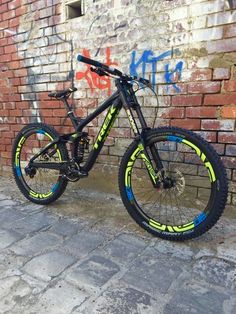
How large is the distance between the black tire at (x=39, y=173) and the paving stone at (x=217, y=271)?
1.47 meters

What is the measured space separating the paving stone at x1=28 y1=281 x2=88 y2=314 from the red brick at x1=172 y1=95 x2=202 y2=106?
1.70 meters

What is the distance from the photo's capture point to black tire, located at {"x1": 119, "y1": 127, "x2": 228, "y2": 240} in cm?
191

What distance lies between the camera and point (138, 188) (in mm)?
2941

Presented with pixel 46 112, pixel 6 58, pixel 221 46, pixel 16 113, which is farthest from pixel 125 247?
pixel 6 58

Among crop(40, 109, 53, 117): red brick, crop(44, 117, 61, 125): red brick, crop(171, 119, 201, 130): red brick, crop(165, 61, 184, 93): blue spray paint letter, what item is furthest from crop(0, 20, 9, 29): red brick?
crop(171, 119, 201, 130): red brick

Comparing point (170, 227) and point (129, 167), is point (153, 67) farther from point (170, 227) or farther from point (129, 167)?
point (170, 227)

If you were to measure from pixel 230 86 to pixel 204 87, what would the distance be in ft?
0.68

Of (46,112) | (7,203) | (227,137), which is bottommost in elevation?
(7,203)

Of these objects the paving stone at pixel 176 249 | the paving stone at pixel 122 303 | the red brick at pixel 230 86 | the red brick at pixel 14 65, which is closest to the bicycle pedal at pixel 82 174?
the paving stone at pixel 176 249

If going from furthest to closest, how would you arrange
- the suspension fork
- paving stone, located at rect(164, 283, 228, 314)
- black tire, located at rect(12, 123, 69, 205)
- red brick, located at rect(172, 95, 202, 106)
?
1. black tire, located at rect(12, 123, 69, 205)
2. red brick, located at rect(172, 95, 202, 106)
3. the suspension fork
4. paving stone, located at rect(164, 283, 228, 314)

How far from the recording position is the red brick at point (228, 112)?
7.61 feet

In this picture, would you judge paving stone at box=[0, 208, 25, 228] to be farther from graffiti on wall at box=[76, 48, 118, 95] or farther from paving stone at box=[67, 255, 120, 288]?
graffiti on wall at box=[76, 48, 118, 95]

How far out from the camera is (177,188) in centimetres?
219

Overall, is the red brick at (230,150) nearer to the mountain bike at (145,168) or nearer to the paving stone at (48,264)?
the mountain bike at (145,168)
